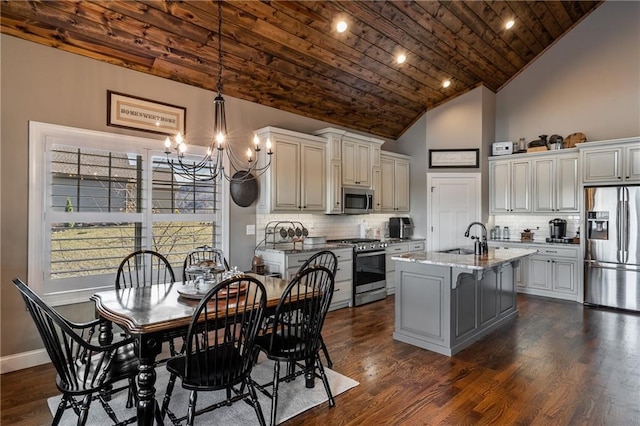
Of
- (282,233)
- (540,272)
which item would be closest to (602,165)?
(540,272)

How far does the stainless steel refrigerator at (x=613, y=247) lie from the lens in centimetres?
494

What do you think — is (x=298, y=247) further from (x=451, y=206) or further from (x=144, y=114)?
(x=451, y=206)

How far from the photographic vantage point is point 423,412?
251 centimetres

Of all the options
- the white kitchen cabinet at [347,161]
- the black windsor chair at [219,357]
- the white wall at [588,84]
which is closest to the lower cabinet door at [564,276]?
the white wall at [588,84]

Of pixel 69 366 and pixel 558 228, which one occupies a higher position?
pixel 558 228

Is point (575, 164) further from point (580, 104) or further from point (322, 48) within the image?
point (322, 48)

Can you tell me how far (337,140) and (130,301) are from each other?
3780 millimetres

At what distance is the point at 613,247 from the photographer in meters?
5.11

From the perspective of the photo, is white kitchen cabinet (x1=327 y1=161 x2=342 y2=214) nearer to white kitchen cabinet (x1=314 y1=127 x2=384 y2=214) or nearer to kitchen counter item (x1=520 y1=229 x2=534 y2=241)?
white kitchen cabinet (x1=314 y1=127 x2=384 y2=214)

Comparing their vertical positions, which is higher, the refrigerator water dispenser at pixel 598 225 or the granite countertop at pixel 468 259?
the refrigerator water dispenser at pixel 598 225

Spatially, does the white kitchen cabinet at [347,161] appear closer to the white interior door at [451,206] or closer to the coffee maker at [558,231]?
the white interior door at [451,206]

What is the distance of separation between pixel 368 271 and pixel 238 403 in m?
3.23

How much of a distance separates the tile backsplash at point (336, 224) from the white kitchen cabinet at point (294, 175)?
12.4 inches

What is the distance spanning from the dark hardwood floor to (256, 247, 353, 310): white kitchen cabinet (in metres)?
0.75
